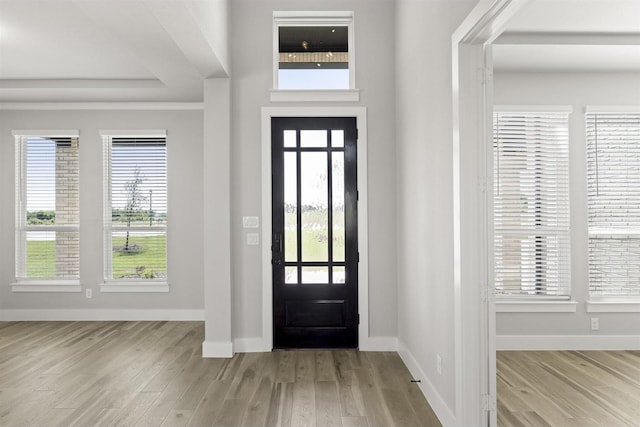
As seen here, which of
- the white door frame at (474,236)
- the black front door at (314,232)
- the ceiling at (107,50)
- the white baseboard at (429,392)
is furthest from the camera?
the black front door at (314,232)

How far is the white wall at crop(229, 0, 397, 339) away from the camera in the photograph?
397 cm

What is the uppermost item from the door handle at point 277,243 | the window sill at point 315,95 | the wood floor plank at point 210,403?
the window sill at point 315,95

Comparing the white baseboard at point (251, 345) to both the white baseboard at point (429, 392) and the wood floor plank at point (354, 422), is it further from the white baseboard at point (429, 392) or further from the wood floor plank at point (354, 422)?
the wood floor plank at point (354, 422)

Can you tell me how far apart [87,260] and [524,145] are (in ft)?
17.5

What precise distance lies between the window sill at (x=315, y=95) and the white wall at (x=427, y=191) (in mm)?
456

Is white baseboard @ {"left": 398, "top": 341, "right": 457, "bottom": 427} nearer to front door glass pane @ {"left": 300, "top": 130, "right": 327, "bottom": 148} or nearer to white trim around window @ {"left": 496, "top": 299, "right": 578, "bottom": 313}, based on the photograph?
white trim around window @ {"left": 496, "top": 299, "right": 578, "bottom": 313}

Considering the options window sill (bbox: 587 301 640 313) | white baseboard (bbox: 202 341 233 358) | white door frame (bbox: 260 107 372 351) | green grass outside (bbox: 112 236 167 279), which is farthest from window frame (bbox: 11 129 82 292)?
window sill (bbox: 587 301 640 313)

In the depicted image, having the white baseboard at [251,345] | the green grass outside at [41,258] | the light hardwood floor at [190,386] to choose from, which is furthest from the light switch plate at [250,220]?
the green grass outside at [41,258]

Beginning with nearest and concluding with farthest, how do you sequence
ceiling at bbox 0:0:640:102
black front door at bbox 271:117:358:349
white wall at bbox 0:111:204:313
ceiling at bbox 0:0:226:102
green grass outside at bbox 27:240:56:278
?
ceiling at bbox 0:0:226:102 < ceiling at bbox 0:0:640:102 < black front door at bbox 271:117:358:349 < white wall at bbox 0:111:204:313 < green grass outside at bbox 27:240:56:278

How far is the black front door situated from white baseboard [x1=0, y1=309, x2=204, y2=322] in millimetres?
1823

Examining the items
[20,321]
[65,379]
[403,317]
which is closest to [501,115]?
[403,317]

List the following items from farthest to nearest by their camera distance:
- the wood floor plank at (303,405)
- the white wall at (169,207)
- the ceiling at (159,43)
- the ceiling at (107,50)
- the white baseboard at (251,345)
Result: the white wall at (169,207) < the white baseboard at (251,345) < the ceiling at (159,43) < the ceiling at (107,50) < the wood floor plank at (303,405)

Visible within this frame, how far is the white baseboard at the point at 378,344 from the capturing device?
13.0ft

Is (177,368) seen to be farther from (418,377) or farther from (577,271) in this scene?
(577,271)
